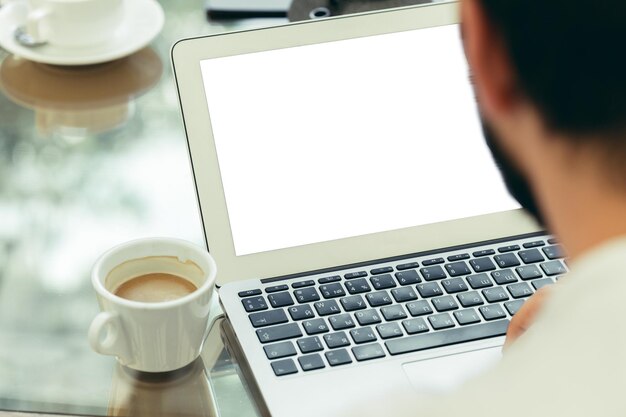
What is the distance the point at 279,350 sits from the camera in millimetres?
714

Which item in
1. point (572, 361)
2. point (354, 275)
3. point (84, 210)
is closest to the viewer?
point (572, 361)

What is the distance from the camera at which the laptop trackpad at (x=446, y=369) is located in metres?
0.70

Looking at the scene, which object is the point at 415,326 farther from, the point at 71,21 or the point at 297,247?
the point at 71,21

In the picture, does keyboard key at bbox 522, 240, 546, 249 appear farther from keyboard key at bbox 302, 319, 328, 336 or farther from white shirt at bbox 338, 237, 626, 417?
white shirt at bbox 338, 237, 626, 417

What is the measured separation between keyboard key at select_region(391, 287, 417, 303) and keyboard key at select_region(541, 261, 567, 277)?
116 mm

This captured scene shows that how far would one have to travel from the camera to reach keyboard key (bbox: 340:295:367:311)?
751 millimetres

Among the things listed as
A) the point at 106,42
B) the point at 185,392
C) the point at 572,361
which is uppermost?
the point at 572,361

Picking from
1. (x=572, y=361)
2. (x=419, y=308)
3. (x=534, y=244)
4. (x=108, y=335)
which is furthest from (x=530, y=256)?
(x=572, y=361)

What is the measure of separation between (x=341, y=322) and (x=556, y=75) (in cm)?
37

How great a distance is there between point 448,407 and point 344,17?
0.57 metres

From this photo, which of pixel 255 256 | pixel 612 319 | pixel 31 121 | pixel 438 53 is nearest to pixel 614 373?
pixel 612 319

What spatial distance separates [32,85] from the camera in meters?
1.04

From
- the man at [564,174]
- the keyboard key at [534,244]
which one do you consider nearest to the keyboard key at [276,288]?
the keyboard key at [534,244]

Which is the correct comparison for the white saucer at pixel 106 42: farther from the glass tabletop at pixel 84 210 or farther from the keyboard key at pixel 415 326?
the keyboard key at pixel 415 326
